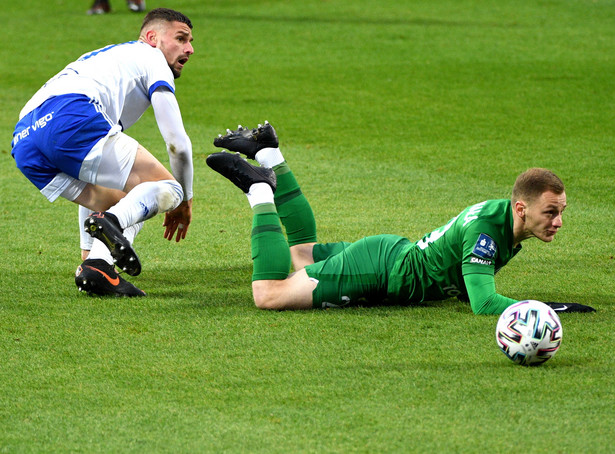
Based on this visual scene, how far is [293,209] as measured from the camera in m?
5.57

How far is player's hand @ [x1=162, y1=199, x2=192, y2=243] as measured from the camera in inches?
222

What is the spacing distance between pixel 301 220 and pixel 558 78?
1000cm

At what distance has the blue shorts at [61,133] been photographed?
522 cm

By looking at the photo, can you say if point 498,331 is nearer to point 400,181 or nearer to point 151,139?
point 400,181

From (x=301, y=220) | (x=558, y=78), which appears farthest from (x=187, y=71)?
(x=301, y=220)

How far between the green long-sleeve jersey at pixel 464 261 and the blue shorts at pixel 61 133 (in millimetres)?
1838

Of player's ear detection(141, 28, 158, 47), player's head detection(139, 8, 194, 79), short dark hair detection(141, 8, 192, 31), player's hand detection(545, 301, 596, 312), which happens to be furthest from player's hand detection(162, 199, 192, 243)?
player's hand detection(545, 301, 596, 312)

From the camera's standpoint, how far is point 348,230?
7.13 metres

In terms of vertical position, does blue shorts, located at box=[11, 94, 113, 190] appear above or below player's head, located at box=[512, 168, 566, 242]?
above

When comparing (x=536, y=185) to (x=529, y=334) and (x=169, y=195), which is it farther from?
(x=169, y=195)

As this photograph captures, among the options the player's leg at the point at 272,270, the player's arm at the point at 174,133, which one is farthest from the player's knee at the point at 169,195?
the player's leg at the point at 272,270

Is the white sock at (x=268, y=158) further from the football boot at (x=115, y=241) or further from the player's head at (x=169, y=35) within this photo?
the football boot at (x=115, y=241)

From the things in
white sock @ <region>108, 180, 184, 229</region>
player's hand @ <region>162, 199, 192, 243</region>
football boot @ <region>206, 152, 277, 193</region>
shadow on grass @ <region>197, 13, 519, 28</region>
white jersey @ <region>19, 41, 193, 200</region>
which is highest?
shadow on grass @ <region>197, 13, 519, 28</region>

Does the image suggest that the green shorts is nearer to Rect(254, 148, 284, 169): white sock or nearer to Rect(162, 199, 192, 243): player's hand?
Rect(254, 148, 284, 169): white sock
